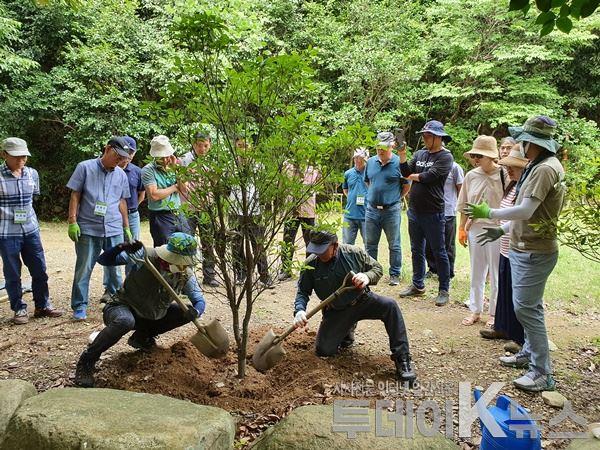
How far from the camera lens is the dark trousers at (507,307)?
4062 millimetres

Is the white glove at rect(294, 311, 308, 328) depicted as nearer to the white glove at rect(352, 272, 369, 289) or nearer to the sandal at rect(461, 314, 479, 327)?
the white glove at rect(352, 272, 369, 289)

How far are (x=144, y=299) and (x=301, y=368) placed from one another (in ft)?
4.30

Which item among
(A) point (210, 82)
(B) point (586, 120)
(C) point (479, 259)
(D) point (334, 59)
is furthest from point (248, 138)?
(B) point (586, 120)

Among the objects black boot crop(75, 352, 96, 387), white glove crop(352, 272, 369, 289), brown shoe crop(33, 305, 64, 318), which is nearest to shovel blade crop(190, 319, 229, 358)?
black boot crop(75, 352, 96, 387)

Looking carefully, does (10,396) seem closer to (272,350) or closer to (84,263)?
(272,350)

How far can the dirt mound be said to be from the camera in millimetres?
3250

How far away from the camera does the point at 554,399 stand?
3246 mm

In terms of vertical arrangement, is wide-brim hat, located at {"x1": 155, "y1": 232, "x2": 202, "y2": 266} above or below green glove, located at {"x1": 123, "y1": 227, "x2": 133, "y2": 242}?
above

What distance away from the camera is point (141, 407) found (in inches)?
102

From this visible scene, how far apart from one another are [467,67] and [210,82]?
12.5 metres

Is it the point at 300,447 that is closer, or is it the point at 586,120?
the point at 300,447

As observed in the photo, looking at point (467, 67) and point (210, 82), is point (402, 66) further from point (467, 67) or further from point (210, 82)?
point (210, 82)

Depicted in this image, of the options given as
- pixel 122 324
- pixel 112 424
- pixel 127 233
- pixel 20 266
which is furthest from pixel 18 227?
pixel 112 424

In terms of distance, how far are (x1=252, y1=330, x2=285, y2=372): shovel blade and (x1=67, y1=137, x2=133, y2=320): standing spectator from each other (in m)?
2.24
